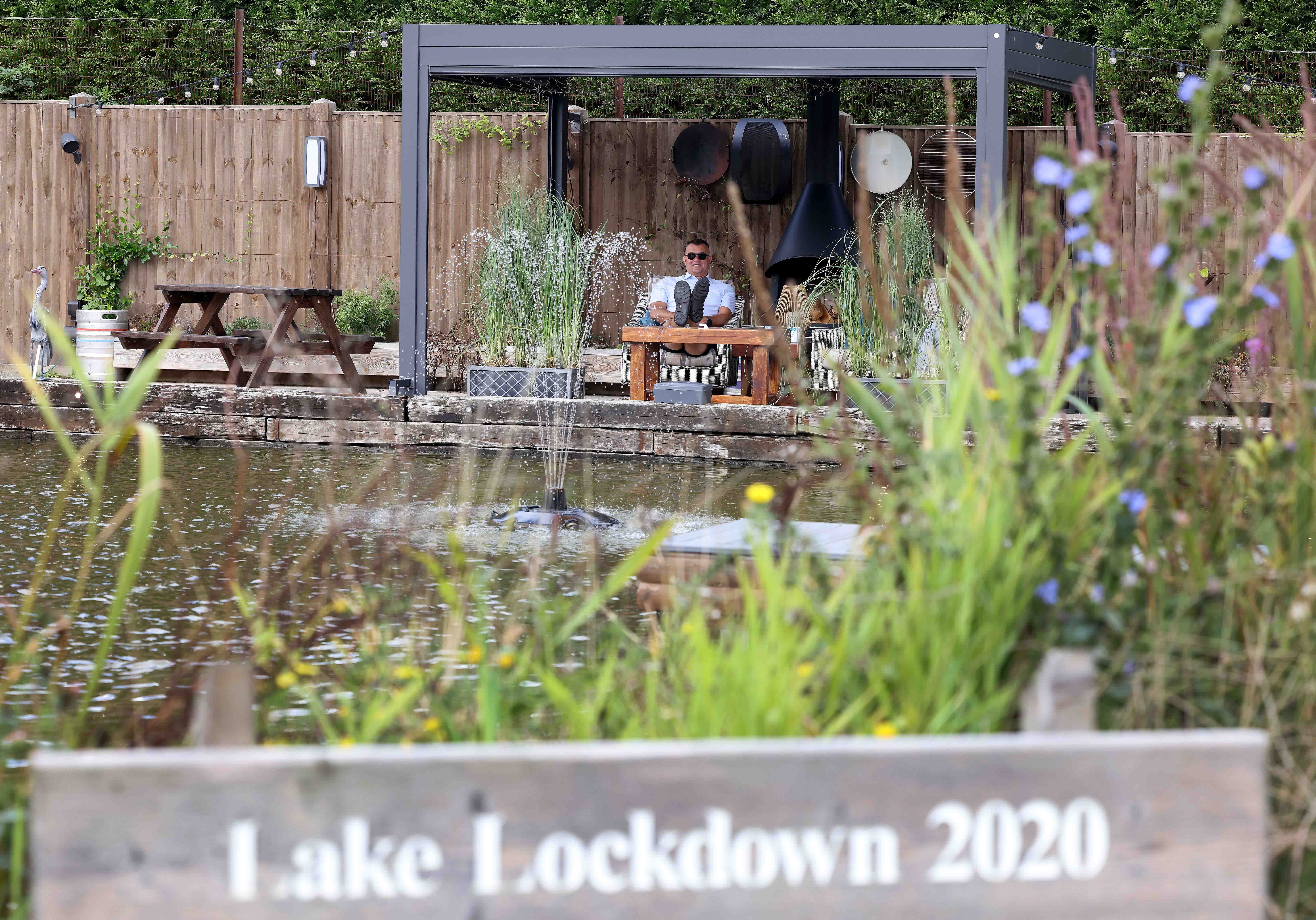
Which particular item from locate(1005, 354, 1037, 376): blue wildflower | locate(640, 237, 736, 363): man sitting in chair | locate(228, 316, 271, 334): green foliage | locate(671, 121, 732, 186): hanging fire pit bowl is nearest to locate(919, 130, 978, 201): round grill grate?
locate(671, 121, 732, 186): hanging fire pit bowl

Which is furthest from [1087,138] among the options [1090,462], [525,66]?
[525,66]

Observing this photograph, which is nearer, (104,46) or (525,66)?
(525,66)

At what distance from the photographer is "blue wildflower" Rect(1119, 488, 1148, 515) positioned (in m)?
1.75

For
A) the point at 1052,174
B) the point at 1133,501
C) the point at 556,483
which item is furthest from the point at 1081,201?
the point at 556,483

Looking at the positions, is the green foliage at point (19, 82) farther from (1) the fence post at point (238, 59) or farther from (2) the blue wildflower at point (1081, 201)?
(2) the blue wildflower at point (1081, 201)

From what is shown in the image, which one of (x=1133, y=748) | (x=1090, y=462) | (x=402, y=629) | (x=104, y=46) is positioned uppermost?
(x=104, y=46)

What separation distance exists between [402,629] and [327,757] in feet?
7.22

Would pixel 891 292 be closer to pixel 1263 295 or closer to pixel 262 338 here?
pixel 262 338

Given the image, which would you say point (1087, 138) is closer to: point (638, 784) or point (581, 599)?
point (638, 784)

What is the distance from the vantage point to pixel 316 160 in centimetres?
1092

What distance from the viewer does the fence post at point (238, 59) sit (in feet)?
41.9

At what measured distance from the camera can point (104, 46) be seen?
13867 mm

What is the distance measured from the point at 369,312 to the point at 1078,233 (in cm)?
919

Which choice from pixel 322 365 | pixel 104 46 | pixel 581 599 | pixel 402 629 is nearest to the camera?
pixel 402 629
